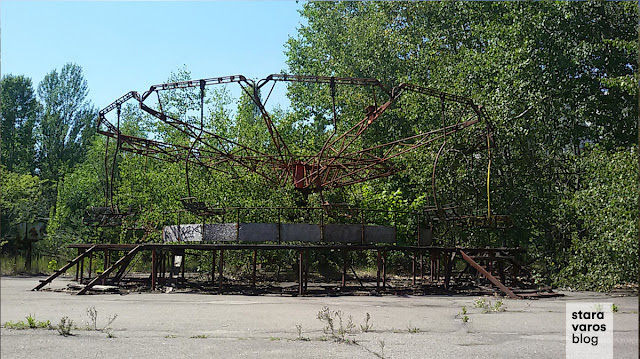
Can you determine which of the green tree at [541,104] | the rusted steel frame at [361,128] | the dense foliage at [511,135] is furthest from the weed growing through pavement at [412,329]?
the green tree at [541,104]

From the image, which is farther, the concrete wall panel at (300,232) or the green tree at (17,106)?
the concrete wall panel at (300,232)

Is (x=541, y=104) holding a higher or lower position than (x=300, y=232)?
higher

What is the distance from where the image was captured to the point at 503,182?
28.5 meters

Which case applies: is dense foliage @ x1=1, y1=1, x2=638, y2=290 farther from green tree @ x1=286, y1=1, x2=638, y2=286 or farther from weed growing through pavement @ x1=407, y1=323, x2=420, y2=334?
weed growing through pavement @ x1=407, y1=323, x2=420, y2=334

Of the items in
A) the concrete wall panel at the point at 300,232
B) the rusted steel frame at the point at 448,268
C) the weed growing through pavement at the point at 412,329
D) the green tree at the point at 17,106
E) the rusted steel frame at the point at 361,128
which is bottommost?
the weed growing through pavement at the point at 412,329

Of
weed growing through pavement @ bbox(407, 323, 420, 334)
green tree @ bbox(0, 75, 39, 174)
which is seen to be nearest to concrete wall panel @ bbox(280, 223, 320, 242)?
weed growing through pavement @ bbox(407, 323, 420, 334)

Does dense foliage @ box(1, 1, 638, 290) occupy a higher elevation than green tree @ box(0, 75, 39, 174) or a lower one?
higher

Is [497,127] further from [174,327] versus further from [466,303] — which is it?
[174,327]

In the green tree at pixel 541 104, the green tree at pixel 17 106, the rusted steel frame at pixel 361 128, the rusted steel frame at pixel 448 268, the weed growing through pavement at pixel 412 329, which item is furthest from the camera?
the green tree at pixel 541 104

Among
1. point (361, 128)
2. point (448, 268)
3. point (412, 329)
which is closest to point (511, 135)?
point (448, 268)

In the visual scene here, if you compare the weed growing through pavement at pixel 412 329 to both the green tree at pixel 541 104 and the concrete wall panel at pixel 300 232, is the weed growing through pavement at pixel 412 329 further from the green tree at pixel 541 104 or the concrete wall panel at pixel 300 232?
the green tree at pixel 541 104

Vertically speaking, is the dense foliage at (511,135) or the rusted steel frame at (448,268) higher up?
the dense foliage at (511,135)

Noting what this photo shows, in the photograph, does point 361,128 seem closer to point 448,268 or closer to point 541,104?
point 448,268

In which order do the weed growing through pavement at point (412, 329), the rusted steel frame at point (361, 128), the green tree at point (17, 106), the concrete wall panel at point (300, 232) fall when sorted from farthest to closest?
the concrete wall panel at point (300, 232) → the rusted steel frame at point (361, 128) → the weed growing through pavement at point (412, 329) → the green tree at point (17, 106)
